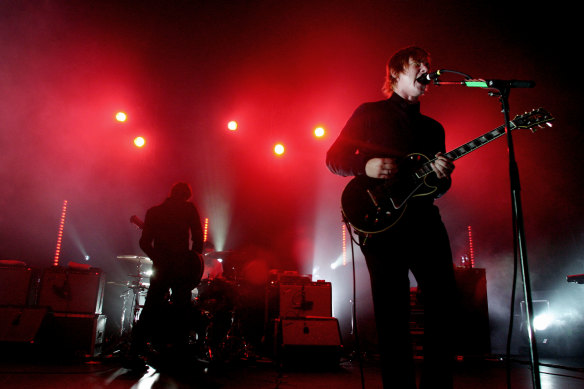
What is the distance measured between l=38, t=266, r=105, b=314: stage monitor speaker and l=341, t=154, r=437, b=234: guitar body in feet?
16.4

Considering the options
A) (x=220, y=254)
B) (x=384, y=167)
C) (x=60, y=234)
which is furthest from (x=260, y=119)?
(x=384, y=167)

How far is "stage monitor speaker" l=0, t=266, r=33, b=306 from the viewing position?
547 centimetres

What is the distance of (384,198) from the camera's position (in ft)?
6.15

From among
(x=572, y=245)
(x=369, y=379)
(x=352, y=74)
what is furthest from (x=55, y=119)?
(x=572, y=245)

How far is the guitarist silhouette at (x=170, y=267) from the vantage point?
14.0ft

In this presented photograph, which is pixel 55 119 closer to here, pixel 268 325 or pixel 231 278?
pixel 231 278

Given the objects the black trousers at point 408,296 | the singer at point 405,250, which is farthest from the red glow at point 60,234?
the black trousers at point 408,296

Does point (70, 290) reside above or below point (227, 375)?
above

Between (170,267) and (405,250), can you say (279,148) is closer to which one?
(170,267)

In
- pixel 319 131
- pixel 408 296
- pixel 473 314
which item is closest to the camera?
pixel 408 296

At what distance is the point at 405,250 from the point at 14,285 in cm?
578

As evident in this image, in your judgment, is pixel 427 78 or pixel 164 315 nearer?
pixel 427 78

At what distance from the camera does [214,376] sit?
409 centimetres

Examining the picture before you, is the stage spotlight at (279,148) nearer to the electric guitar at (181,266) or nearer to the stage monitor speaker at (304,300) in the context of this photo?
the stage monitor speaker at (304,300)
